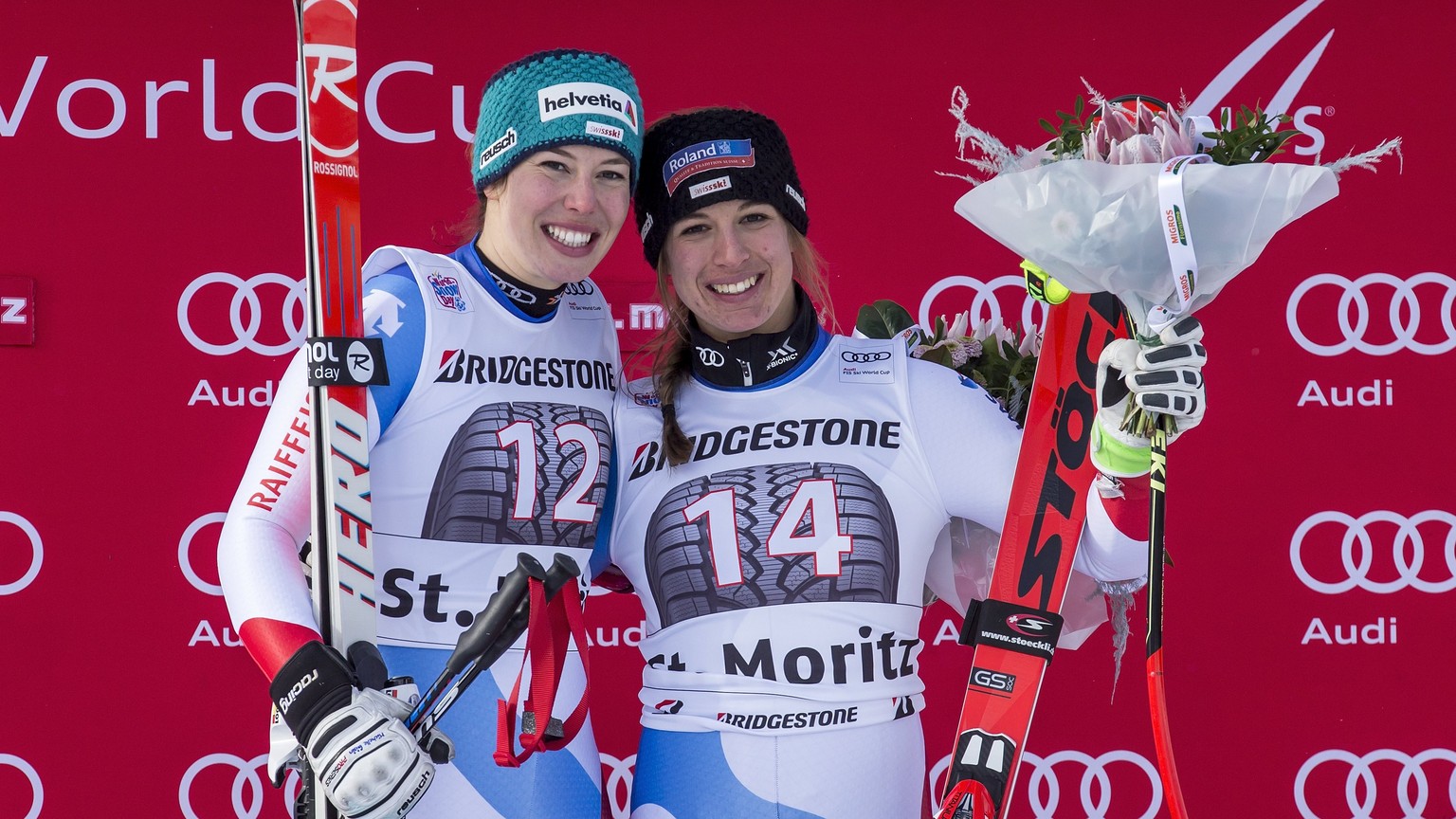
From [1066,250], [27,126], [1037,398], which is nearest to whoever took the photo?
[1066,250]

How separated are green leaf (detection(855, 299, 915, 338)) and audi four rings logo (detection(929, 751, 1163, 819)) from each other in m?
1.57

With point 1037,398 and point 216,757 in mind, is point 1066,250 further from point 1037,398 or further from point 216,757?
point 216,757

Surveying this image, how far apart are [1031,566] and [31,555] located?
259 cm

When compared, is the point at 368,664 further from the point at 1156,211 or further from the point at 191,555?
the point at 191,555

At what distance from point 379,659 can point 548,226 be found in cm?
74

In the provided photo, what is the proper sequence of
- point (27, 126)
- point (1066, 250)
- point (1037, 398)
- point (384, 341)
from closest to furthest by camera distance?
point (1066, 250) < point (384, 341) < point (1037, 398) < point (27, 126)

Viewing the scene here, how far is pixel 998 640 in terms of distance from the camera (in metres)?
2.22

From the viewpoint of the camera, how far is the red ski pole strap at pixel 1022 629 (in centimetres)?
222

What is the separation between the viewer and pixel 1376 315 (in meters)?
3.63

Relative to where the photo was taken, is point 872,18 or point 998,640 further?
point 872,18

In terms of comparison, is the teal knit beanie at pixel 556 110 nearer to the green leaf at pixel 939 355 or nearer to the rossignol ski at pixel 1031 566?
the green leaf at pixel 939 355

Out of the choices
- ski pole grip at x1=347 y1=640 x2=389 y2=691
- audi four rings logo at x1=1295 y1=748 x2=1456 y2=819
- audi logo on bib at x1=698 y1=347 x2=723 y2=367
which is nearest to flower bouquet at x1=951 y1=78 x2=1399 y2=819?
audi logo on bib at x1=698 y1=347 x2=723 y2=367

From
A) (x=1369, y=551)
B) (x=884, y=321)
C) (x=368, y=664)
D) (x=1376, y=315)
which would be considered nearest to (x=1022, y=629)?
(x=884, y=321)

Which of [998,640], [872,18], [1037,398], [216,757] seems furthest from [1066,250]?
[216,757]
